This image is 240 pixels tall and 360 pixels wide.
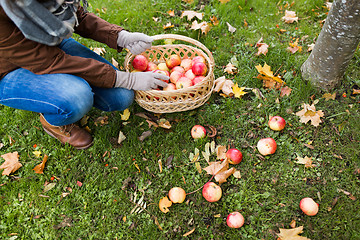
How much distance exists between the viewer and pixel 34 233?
2020 millimetres

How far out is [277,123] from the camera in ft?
7.51

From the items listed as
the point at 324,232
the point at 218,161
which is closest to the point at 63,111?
the point at 218,161

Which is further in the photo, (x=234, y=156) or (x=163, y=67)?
(x=163, y=67)

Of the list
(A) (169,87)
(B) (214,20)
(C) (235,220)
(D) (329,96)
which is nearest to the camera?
(C) (235,220)

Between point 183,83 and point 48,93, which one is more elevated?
point 48,93

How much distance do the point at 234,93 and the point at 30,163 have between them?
82.2 inches

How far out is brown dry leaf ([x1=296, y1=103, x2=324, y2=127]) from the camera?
2.34 metres

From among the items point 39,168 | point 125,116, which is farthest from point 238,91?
point 39,168

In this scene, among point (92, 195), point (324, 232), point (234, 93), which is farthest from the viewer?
point (234, 93)

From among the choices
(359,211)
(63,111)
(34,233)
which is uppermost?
(63,111)

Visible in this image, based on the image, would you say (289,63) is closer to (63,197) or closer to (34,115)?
(63,197)

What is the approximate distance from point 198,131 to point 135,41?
3.27 ft

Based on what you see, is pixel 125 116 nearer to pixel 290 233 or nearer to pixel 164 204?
pixel 164 204

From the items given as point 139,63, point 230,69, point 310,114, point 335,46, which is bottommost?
point 310,114
